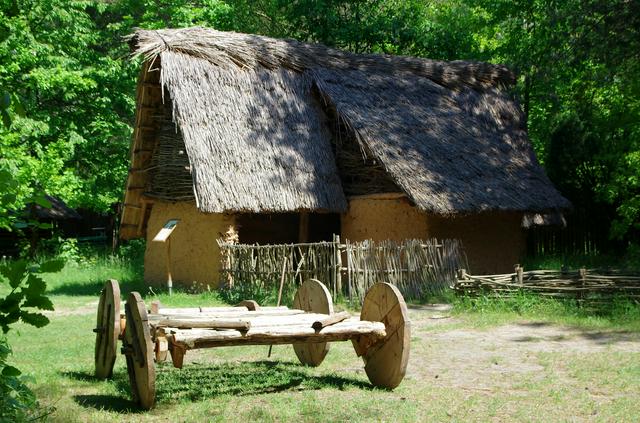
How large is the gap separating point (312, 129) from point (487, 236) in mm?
4245

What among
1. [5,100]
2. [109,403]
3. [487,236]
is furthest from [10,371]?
[487,236]

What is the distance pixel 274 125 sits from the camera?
15.8 metres

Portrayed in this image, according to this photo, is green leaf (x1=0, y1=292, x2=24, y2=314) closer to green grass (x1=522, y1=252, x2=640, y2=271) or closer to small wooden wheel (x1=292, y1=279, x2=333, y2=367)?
small wooden wheel (x1=292, y1=279, x2=333, y2=367)

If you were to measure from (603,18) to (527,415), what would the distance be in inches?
400

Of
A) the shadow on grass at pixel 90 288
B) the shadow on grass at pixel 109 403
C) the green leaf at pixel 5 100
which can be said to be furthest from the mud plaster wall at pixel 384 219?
the green leaf at pixel 5 100

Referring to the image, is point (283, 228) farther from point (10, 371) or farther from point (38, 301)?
point (38, 301)

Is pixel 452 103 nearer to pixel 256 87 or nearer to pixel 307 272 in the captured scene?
pixel 256 87

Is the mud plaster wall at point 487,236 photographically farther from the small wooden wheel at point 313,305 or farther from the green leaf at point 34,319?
the green leaf at point 34,319

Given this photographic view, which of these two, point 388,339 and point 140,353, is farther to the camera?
point 388,339

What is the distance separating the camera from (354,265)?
1277 cm

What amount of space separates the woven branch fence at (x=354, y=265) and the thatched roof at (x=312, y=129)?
86 cm

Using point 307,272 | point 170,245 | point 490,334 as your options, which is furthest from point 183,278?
point 490,334

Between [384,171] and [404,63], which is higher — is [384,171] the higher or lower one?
the lower one

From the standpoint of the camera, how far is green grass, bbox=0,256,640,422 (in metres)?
5.93
